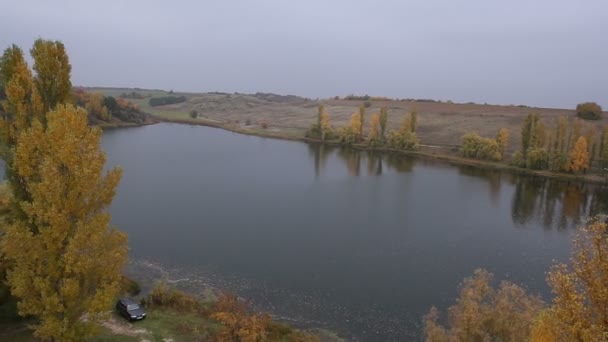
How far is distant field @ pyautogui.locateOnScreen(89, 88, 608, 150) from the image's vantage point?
9788cm

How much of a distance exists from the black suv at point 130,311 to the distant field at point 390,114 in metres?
78.3

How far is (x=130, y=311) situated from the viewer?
2091cm

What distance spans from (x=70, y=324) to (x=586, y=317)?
13858mm

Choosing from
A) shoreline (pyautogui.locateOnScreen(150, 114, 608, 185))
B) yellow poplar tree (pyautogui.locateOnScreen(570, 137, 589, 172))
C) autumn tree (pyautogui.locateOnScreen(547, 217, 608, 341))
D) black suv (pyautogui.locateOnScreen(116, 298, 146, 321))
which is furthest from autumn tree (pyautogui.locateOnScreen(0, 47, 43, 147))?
yellow poplar tree (pyautogui.locateOnScreen(570, 137, 589, 172))

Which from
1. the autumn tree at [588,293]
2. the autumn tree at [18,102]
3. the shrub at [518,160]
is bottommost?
the shrub at [518,160]

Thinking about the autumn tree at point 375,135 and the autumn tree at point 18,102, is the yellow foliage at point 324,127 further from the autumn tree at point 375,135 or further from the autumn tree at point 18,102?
the autumn tree at point 18,102

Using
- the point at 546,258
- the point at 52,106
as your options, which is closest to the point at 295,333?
the point at 52,106

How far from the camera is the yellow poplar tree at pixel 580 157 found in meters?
67.9

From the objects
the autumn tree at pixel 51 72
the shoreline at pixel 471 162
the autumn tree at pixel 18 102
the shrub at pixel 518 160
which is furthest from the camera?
the shrub at pixel 518 160

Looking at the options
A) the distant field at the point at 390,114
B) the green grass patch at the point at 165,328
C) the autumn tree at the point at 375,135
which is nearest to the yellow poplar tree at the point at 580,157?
the distant field at the point at 390,114

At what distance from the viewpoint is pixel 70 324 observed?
14.1m

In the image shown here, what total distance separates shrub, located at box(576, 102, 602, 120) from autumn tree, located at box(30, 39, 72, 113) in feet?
336

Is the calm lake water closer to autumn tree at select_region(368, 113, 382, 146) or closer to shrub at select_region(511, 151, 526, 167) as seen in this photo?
shrub at select_region(511, 151, 526, 167)

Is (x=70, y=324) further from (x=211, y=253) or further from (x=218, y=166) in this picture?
(x=218, y=166)
